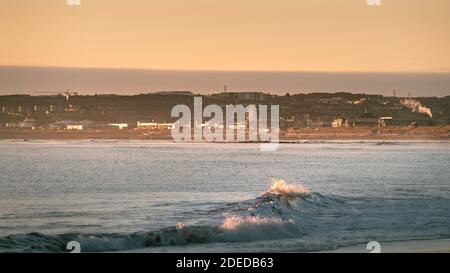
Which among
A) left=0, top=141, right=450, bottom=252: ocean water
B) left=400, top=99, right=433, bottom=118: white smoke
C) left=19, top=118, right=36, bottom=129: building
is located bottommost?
left=0, top=141, right=450, bottom=252: ocean water

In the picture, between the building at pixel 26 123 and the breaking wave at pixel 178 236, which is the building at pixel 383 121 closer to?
the building at pixel 26 123

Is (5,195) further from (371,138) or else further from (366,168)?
(371,138)

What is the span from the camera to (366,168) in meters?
39.6

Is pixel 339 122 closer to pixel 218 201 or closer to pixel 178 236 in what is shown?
pixel 218 201

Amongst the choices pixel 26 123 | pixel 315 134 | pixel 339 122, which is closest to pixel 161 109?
pixel 26 123

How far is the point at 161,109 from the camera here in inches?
1401

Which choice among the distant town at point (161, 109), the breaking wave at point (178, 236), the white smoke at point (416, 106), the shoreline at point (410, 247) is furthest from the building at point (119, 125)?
the shoreline at point (410, 247)

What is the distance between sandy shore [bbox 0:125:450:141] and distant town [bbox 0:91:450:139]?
7.67 ft

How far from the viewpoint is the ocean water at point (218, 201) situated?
546 inches

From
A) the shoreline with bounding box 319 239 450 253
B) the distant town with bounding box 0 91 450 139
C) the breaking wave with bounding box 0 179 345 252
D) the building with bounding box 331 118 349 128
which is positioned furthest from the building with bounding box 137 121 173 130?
the shoreline with bounding box 319 239 450 253

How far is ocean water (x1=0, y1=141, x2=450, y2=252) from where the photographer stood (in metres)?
13.9

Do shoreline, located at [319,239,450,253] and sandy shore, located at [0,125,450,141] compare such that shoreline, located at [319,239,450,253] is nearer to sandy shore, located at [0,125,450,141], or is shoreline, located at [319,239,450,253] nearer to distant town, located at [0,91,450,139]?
distant town, located at [0,91,450,139]

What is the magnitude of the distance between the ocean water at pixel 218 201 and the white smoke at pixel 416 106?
2.13 m

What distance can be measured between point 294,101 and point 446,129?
43.1 feet
